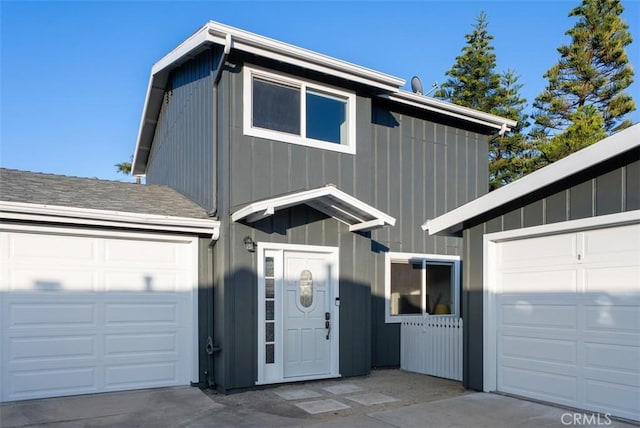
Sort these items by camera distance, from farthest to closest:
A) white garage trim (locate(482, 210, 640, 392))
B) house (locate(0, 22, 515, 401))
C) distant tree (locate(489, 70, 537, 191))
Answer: distant tree (locate(489, 70, 537, 191)), white garage trim (locate(482, 210, 640, 392)), house (locate(0, 22, 515, 401))

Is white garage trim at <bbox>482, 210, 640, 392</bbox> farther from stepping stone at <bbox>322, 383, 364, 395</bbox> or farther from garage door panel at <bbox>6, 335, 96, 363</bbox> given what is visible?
garage door panel at <bbox>6, 335, 96, 363</bbox>

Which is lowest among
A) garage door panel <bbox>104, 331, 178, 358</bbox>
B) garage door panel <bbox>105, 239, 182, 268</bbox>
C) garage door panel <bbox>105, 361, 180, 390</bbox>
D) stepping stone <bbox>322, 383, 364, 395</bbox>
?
stepping stone <bbox>322, 383, 364, 395</bbox>

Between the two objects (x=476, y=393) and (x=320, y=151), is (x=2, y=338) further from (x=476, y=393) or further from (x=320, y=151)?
(x=476, y=393)

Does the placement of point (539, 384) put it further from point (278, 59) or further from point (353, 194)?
point (278, 59)

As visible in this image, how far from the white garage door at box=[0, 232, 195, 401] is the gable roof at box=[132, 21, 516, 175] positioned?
3102mm

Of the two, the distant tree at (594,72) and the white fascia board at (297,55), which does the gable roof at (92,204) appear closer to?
the white fascia board at (297,55)

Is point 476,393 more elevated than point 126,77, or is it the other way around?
point 126,77

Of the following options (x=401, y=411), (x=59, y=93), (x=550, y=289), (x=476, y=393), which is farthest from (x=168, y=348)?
(x=59, y=93)

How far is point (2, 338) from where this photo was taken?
644 cm

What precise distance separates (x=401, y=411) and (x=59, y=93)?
39.2 ft

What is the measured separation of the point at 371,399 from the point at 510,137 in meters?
18.6

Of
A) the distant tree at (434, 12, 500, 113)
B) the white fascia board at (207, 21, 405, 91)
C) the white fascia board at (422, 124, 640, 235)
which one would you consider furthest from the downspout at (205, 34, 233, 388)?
the distant tree at (434, 12, 500, 113)

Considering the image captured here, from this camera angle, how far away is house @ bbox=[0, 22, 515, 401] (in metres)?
6.78

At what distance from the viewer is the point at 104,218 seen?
696 centimetres
